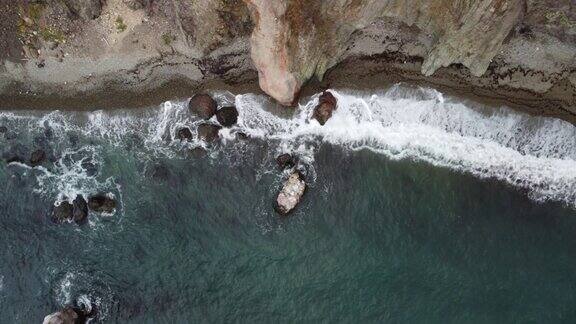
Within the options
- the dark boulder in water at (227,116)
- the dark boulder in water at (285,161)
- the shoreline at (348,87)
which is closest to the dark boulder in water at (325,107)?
the shoreline at (348,87)

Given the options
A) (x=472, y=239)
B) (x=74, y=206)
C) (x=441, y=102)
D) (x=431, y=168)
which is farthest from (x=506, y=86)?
(x=74, y=206)

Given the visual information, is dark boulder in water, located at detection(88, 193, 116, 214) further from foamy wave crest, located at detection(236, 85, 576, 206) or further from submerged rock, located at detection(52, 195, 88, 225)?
foamy wave crest, located at detection(236, 85, 576, 206)

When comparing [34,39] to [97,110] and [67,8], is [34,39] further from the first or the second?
[97,110]

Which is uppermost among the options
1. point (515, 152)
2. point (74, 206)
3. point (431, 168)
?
point (515, 152)

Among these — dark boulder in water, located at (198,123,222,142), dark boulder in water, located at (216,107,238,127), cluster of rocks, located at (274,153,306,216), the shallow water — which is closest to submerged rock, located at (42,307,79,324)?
the shallow water

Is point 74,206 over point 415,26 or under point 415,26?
under

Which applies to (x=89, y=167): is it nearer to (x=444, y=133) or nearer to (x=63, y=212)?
(x=63, y=212)
